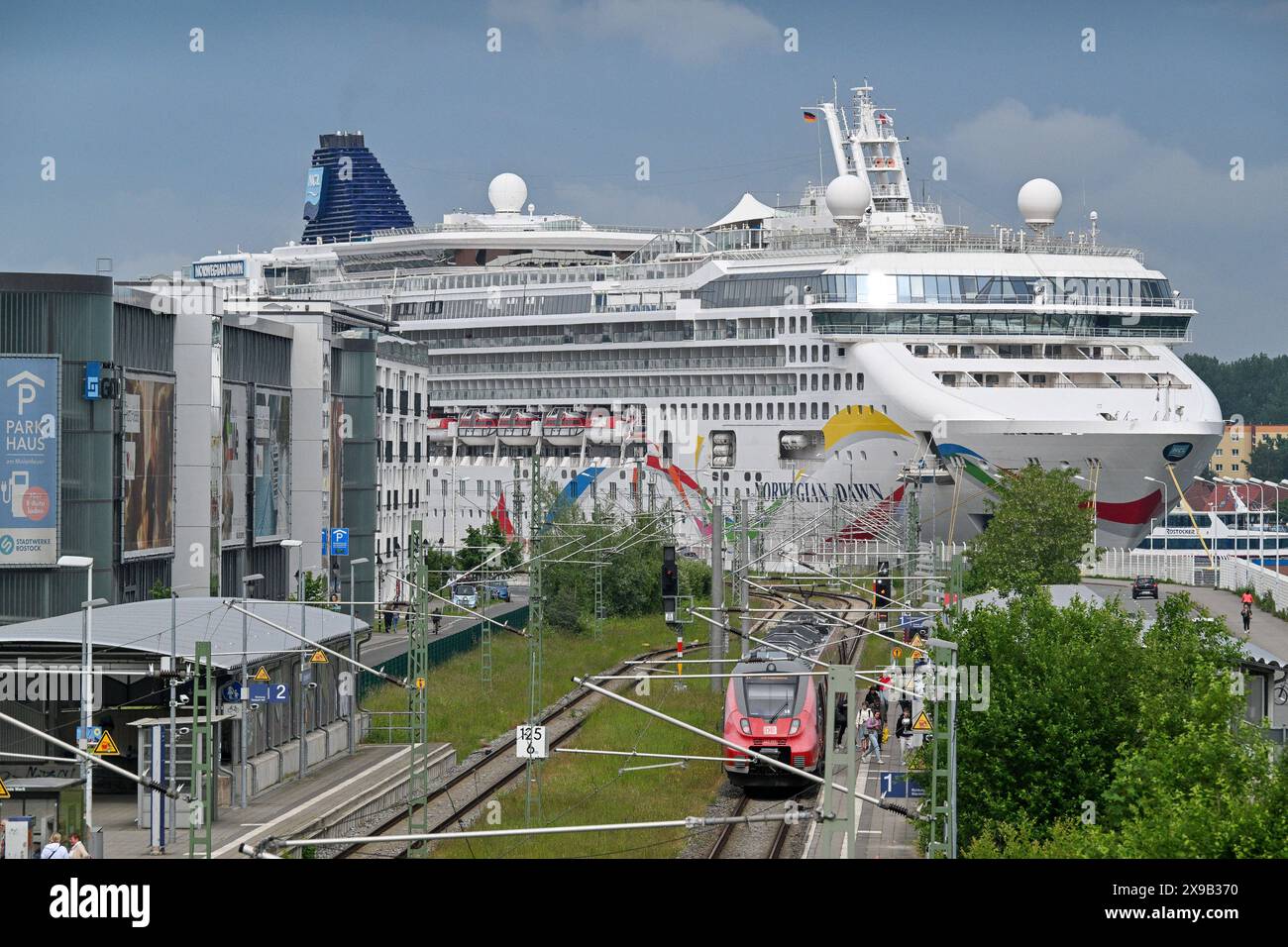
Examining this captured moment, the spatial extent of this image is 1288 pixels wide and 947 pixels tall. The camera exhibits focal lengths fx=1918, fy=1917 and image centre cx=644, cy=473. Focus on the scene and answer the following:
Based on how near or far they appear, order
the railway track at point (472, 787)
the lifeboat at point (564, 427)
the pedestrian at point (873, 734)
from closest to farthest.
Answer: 1. the railway track at point (472, 787)
2. the pedestrian at point (873, 734)
3. the lifeboat at point (564, 427)

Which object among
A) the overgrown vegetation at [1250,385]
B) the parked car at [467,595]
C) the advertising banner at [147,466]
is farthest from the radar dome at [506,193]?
the overgrown vegetation at [1250,385]

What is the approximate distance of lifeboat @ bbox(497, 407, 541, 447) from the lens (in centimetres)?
8331

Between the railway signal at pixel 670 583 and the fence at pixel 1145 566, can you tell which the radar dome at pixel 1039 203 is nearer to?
the fence at pixel 1145 566

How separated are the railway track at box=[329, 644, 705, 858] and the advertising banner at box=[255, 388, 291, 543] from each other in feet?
34.7

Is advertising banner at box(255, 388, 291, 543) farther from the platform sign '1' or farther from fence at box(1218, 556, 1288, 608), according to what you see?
fence at box(1218, 556, 1288, 608)

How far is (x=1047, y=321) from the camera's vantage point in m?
68.2

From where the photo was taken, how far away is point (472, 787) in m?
30.3

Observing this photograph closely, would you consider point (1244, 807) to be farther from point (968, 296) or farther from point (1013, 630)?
point (968, 296)

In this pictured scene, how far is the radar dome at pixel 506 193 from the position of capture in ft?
304

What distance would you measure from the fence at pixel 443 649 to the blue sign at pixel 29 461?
22.6 ft

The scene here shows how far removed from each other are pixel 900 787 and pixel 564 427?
56809mm

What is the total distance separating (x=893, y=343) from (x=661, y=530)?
12.1 metres

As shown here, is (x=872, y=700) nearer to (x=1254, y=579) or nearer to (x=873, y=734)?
(x=873, y=734)
